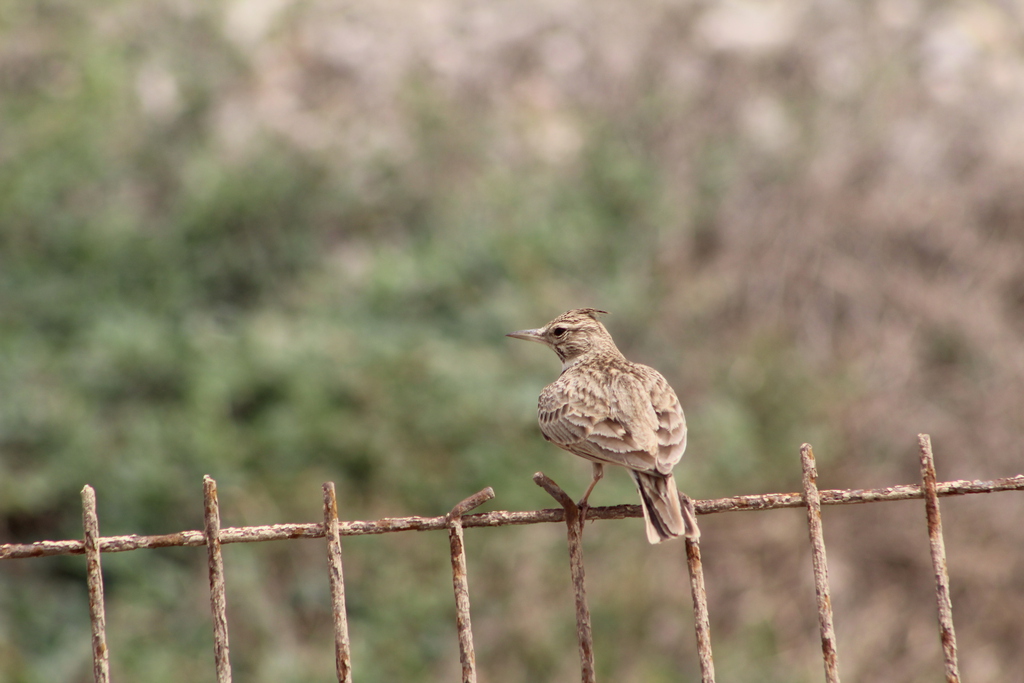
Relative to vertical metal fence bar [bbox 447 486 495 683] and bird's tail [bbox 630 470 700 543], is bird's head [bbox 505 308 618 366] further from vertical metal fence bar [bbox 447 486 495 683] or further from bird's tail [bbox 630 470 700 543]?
vertical metal fence bar [bbox 447 486 495 683]

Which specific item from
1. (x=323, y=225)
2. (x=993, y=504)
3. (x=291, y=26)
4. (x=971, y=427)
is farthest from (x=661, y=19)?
(x=993, y=504)

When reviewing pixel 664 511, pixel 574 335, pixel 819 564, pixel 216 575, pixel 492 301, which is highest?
pixel 492 301

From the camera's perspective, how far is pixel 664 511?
9.57 ft

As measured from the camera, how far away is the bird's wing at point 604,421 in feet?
11.0

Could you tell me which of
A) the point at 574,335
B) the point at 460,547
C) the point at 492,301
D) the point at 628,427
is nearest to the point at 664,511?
the point at 628,427

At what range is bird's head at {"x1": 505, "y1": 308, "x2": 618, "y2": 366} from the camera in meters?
4.90

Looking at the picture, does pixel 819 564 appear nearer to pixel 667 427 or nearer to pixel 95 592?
pixel 667 427

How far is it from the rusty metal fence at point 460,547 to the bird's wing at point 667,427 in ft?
3.13

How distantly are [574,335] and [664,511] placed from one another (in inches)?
81.5

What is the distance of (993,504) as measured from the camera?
7.11 m

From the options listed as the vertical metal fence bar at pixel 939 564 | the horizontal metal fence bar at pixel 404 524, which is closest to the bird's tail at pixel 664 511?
the horizontal metal fence bar at pixel 404 524

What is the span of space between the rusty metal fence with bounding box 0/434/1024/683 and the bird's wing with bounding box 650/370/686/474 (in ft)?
3.13

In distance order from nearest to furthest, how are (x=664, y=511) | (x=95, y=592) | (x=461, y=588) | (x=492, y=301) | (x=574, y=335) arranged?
(x=95, y=592)
(x=461, y=588)
(x=664, y=511)
(x=574, y=335)
(x=492, y=301)

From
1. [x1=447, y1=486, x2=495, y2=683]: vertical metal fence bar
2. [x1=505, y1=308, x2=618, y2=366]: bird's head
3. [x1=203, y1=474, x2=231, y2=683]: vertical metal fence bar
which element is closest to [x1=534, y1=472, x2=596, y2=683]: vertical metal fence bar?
[x1=447, y1=486, x2=495, y2=683]: vertical metal fence bar
